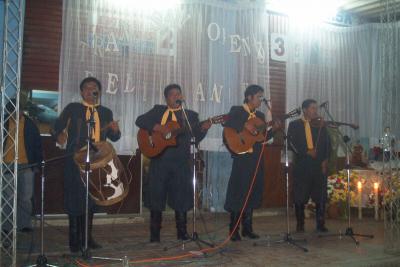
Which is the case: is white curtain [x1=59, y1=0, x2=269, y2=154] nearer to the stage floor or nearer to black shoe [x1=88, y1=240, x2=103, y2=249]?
the stage floor

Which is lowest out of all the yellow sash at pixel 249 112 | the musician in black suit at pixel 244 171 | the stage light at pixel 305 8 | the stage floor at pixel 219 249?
the stage floor at pixel 219 249

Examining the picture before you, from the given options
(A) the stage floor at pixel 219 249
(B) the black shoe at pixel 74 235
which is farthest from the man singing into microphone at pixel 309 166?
(B) the black shoe at pixel 74 235

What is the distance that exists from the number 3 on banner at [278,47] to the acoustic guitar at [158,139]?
3.11m

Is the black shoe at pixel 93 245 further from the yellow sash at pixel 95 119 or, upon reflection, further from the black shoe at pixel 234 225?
the black shoe at pixel 234 225

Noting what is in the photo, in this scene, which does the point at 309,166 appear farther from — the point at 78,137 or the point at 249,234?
the point at 78,137

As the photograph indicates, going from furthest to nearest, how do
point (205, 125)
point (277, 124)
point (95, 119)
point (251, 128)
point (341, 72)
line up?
1. point (341, 72)
2. point (251, 128)
3. point (277, 124)
4. point (205, 125)
5. point (95, 119)

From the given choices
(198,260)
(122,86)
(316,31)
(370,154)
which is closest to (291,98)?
(316,31)

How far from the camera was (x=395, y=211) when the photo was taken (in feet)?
20.3

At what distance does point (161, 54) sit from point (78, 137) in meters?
2.40

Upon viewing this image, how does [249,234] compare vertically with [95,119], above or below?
below

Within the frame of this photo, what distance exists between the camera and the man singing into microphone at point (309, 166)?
22.7 feet

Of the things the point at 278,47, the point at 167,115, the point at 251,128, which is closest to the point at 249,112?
the point at 251,128

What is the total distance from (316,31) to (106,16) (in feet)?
13.4

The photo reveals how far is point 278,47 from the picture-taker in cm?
829
